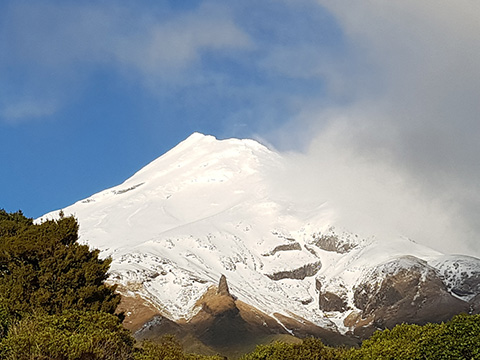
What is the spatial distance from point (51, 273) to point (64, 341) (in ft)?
46.1

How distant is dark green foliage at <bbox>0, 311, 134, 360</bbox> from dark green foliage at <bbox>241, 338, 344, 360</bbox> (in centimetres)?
959

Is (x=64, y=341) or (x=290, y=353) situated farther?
(x=290, y=353)

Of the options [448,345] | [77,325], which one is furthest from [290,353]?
[448,345]

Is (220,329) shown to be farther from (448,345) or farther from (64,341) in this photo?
(448,345)

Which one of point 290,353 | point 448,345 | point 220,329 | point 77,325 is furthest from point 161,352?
point 220,329

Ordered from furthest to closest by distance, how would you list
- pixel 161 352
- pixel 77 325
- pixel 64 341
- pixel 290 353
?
pixel 290 353 → pixel 161 352 → pixel 77 325 → pixel 64 341

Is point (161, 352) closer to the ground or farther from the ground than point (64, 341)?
closer to the ground

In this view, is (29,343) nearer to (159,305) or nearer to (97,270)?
(97,270)

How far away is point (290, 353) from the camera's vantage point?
130ft

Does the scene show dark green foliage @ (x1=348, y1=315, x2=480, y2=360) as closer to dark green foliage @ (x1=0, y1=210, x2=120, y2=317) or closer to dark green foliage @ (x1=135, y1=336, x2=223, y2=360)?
dark green foliage @ (x1=135, y1=336, x2=223, y2=360)

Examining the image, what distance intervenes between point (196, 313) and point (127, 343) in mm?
162312

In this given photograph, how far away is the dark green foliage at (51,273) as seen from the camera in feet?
123

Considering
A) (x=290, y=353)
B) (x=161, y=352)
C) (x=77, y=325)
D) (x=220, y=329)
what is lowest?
(x=290, y=353)

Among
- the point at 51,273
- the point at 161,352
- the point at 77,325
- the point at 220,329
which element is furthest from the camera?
the point at 220,329
